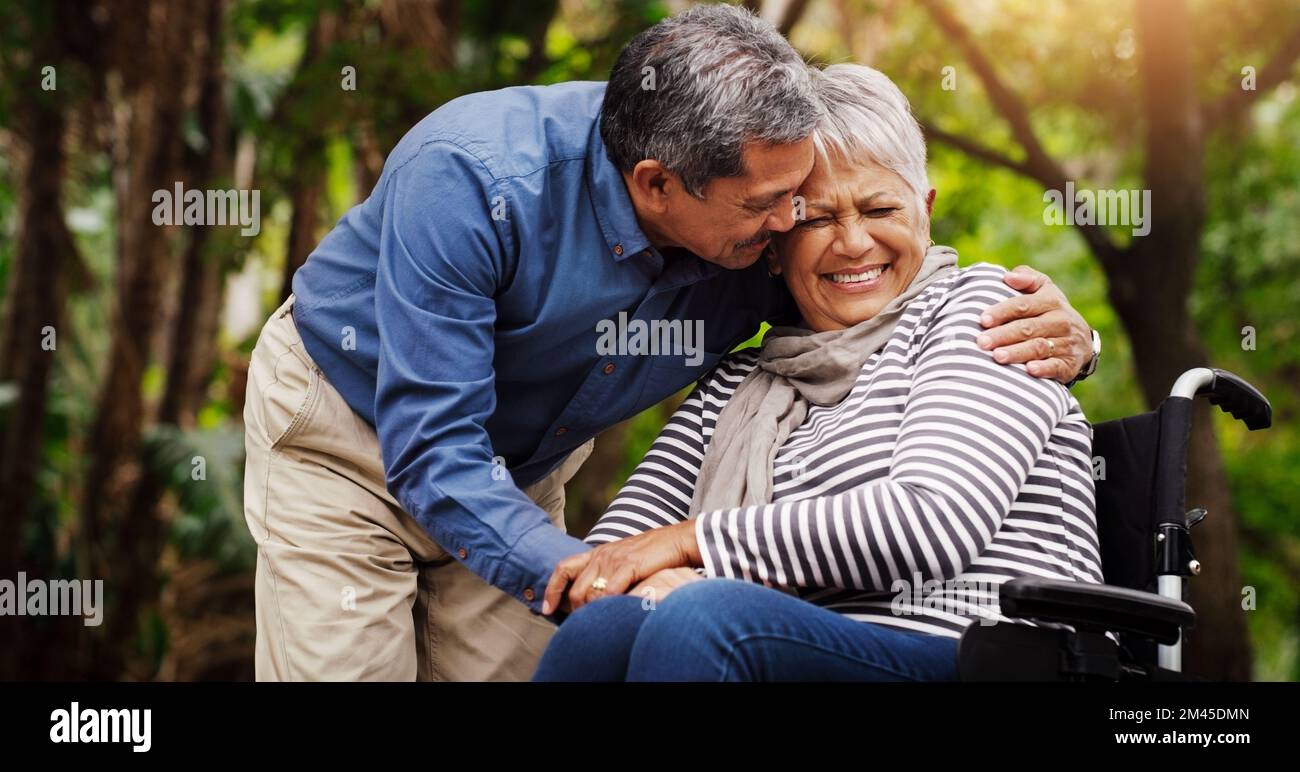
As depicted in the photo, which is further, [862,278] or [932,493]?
[862,278]

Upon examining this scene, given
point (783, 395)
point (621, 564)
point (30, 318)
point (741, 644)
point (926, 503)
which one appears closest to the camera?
point (741, 644)

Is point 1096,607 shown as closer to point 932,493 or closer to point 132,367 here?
point 932,493

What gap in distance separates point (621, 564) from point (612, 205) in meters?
0.71

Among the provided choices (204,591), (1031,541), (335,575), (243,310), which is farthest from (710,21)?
(243,310)

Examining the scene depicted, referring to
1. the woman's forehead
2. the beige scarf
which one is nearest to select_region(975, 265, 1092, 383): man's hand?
the beige scarf

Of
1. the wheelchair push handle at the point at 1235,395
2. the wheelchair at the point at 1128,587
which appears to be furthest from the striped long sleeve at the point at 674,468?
the wheelchair push handle at the point at 1235,395

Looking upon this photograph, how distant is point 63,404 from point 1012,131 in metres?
5.69

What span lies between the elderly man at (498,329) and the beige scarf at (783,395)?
0.64 ft

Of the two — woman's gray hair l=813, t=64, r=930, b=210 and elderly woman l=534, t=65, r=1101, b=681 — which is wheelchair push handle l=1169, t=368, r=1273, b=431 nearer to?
elderly woman l=534, t=65, r=1101, b=681

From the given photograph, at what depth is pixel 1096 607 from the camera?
75.8 inches

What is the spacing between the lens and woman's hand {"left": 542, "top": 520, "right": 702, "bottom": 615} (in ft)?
7.31

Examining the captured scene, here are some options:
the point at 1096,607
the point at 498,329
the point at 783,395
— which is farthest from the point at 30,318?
the point at 1096,607

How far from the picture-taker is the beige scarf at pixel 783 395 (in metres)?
2.50

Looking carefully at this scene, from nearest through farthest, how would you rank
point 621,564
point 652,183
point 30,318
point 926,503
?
point 926,503
point 621,564
point 652,183
point 30,318
